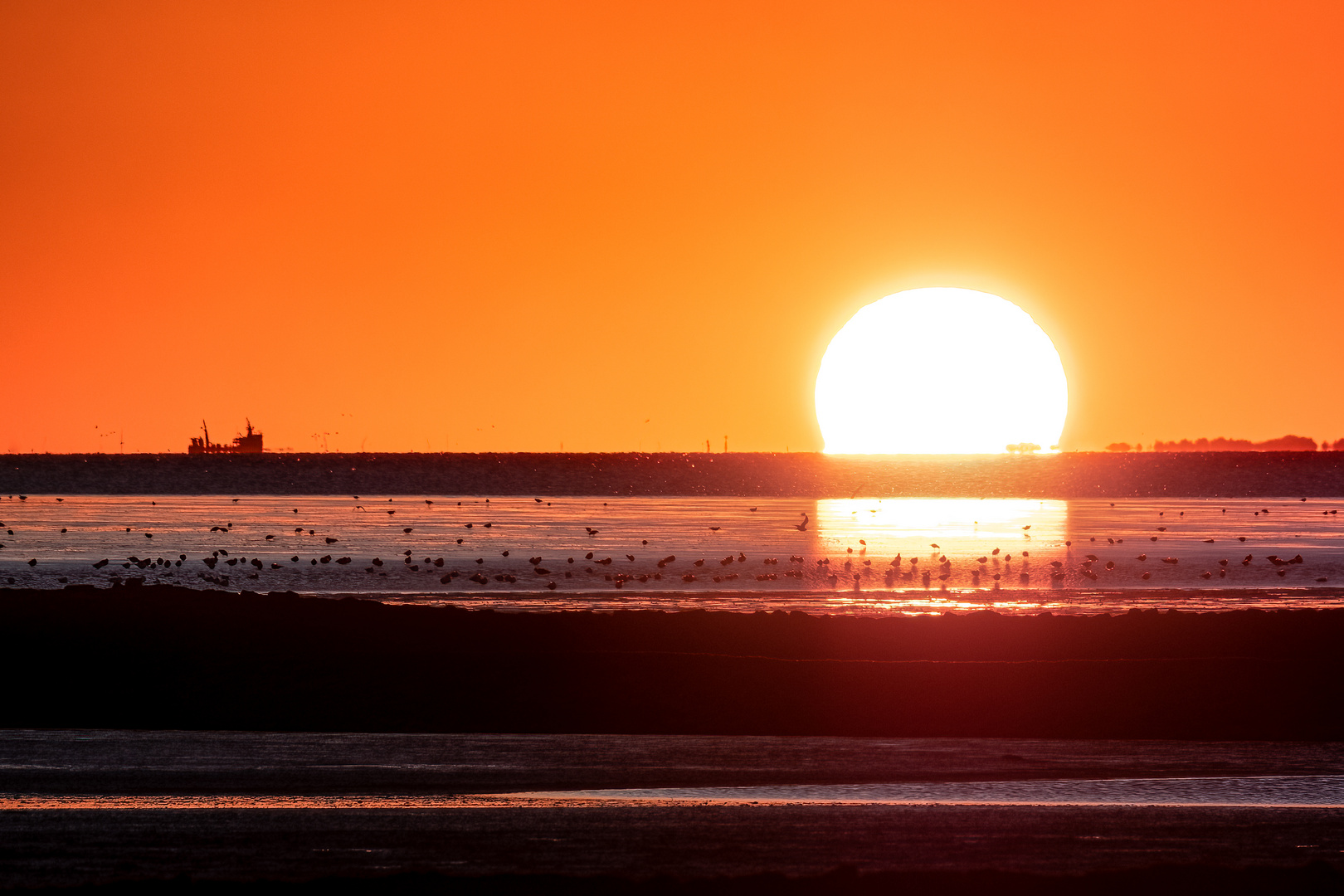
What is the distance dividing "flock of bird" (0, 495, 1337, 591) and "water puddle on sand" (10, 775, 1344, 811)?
23.7 meters

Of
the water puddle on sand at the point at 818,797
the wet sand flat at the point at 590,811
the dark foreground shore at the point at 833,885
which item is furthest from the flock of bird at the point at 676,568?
the dark foreground shore at the point at 833,885

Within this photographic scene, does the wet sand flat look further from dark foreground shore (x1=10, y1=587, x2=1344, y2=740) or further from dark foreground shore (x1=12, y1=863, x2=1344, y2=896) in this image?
dark foreground shore (x1=10, y1=587, x2=1344, y2=740)

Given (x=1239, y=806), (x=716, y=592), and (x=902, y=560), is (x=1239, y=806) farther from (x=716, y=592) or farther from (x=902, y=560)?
(x=902, y=560)

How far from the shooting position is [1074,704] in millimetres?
18312

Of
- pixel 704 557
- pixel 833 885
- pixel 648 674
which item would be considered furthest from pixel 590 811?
pixel 704 557

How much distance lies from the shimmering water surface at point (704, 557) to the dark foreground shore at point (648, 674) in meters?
7.26

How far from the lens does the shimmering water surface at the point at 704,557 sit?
36.5m

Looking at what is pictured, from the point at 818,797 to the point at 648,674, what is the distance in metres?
6.97

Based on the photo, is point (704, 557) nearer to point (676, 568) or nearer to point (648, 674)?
point (676, 568)

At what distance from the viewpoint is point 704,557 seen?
168ft

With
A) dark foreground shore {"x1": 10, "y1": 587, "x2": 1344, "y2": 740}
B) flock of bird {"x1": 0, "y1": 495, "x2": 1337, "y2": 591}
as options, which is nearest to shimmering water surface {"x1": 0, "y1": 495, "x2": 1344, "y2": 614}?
flock of bird {"x1": 0, "y1": 495, "x2": 1337, "y2": 591}

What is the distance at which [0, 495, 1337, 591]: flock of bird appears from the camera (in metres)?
40.9

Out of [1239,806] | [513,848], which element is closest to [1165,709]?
[1239,806]

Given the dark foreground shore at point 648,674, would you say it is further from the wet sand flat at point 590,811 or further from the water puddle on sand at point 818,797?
the water puddle on sand at point 818,797
